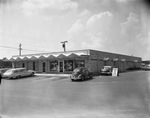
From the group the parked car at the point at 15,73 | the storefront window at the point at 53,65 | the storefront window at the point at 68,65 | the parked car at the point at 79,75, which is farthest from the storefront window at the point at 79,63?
the parked car at the point at 15,73

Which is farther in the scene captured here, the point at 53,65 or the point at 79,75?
the point at 53,65

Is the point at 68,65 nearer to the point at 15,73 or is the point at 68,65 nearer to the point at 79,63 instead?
the point at 79,63

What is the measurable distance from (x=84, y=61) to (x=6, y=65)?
21.2m

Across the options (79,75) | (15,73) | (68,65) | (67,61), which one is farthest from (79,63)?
(15,73)

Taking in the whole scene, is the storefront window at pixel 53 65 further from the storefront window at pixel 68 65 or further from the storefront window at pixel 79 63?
the storefront window at pixel 79 63

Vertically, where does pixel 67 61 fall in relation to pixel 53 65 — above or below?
above

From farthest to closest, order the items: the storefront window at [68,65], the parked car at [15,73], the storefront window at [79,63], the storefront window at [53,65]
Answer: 1. the storefront window at [53,65]
2. the storefront window at [68,65]
3. the storefront window at [79,63]
4. the parked car at [15,73]

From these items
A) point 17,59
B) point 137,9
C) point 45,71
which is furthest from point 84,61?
point 137,9

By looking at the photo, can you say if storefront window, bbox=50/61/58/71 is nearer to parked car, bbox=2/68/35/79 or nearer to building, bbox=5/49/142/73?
building, bbox=5/49/142/73

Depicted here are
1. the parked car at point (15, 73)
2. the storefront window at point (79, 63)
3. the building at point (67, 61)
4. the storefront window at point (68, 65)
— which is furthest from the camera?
the storefront window at point (68, 65)

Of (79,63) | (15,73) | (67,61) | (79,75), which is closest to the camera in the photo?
(79,75)

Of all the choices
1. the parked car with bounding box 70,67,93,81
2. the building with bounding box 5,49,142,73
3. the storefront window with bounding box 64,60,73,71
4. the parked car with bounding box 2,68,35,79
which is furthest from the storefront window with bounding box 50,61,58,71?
the parked car with bounding box 70,67,93,81

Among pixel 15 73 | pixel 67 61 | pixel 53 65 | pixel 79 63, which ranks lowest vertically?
pixel 15 73

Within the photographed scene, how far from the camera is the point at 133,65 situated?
3641 cm
